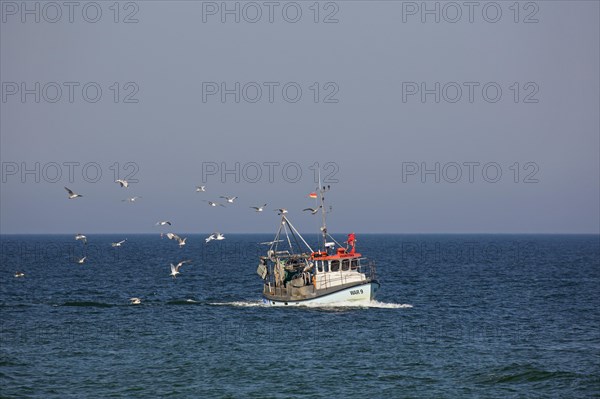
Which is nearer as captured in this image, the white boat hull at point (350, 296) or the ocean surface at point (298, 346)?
the ocean surface at point (298, 346)

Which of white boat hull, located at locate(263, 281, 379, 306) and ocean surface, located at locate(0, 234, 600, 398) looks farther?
white boat hull, located at locate(263, 281, 379, 306)

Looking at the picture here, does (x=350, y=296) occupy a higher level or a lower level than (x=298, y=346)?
higher

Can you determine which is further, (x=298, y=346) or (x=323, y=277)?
(x=323, y=277)

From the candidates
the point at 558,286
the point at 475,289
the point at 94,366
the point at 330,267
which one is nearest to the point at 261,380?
the point at 94,366

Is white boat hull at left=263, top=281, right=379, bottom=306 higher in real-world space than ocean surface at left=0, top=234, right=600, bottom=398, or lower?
higher

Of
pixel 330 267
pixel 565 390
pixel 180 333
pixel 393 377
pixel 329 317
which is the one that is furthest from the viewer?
pixel 330 267

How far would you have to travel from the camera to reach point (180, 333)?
184 ft

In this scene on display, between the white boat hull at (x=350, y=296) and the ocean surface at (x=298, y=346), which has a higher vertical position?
the white boat hull at (x=350, y=296)

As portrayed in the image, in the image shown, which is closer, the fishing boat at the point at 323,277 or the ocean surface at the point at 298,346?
the ocean surface at the point at 298,346

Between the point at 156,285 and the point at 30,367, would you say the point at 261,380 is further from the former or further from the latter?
the point at 156,285

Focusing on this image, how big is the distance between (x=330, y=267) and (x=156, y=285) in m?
40.7

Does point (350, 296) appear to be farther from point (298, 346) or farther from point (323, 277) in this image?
point (298, 346)

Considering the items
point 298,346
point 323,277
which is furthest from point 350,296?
point 298,346

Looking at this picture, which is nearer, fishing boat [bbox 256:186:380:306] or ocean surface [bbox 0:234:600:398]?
ocean surface [bbox 0:234:600:398]
